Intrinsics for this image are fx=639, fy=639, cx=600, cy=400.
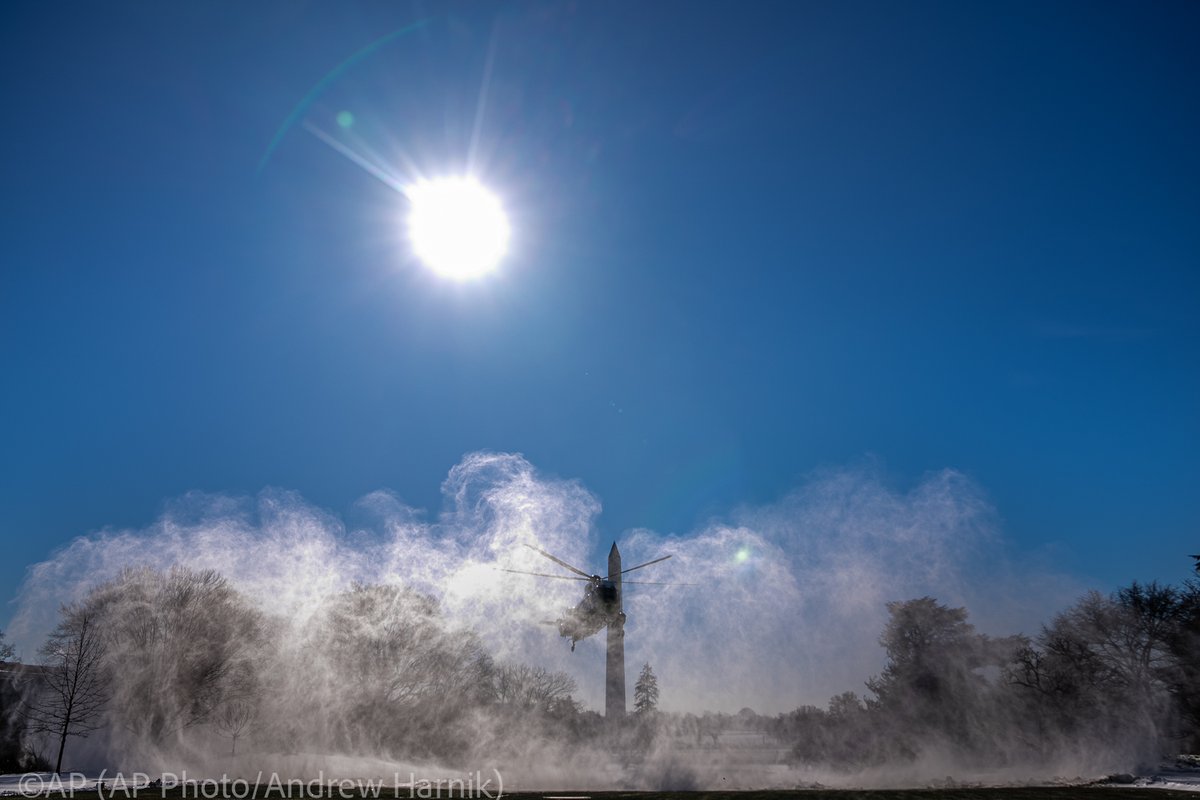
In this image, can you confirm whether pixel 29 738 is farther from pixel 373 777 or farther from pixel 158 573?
pixel 373 777

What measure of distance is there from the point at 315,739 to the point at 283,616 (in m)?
8.04

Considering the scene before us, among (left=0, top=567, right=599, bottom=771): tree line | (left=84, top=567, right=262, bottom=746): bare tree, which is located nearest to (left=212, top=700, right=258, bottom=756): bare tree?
(left=0, top=567, right=599, bottom=771): tree line

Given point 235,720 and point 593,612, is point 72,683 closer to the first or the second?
point 235,720

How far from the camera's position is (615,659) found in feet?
176

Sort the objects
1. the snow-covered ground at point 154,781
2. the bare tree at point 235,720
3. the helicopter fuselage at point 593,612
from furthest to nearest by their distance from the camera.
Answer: the helicopter fuselage at point 593,612 → the bare tree at point 235,720 → the snow-covered ground at point 154,781

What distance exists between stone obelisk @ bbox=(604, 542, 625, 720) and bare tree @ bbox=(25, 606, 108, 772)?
34.0 m

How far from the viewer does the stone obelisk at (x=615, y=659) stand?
171 feet

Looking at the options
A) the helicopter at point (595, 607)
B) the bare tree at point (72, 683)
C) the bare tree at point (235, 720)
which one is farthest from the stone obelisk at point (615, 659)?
the bare tree at point (72, 683)

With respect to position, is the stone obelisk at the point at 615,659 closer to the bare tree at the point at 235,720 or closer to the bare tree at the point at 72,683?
the bare tree at the point at 235,720

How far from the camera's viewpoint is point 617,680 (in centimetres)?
5266

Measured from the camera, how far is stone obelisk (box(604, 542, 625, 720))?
5206cm

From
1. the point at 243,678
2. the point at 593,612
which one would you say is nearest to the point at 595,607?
the point at 593,612

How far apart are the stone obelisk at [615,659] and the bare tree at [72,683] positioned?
33977 mm

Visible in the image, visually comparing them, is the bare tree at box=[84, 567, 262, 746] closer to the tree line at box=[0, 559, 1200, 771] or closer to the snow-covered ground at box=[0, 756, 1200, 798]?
the tree line at box=[0, 559, 1200, 771]
